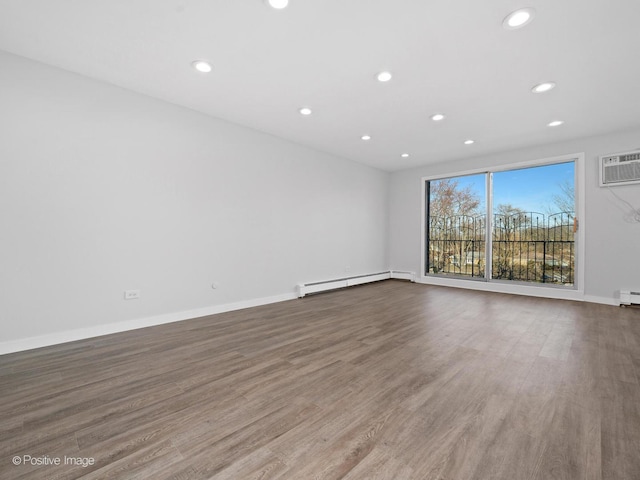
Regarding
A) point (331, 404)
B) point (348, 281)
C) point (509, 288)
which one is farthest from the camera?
point (348, 281)

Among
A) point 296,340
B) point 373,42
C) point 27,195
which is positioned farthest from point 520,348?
point 27,195

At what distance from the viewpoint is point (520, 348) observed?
2.50 m

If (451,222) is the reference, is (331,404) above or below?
below

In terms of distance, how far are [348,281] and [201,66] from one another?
14.0ft

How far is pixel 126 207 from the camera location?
2.99 m

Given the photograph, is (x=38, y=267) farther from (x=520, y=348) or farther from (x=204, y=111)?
(x=520, y=348)

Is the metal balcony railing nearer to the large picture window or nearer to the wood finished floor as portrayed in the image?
the large picture window

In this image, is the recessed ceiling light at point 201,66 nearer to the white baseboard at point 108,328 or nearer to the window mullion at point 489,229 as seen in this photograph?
the white baseboard at point 108,328

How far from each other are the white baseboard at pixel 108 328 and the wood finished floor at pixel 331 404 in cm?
12

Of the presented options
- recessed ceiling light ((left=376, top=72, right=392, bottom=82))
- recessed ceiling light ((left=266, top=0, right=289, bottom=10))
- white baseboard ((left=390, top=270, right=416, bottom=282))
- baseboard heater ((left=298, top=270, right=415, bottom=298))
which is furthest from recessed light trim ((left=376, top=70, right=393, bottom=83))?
white baseboard ((left=390, top=270, right=416, bottom=282))

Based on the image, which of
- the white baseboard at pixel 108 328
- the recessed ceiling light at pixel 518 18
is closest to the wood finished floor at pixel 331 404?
the white baseboard at pixel 108 328

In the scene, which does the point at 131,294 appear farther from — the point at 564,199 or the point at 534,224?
the point at 564,199

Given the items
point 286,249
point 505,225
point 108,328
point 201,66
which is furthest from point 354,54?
point 505,225

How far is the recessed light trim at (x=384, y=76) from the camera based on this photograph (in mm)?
2680
